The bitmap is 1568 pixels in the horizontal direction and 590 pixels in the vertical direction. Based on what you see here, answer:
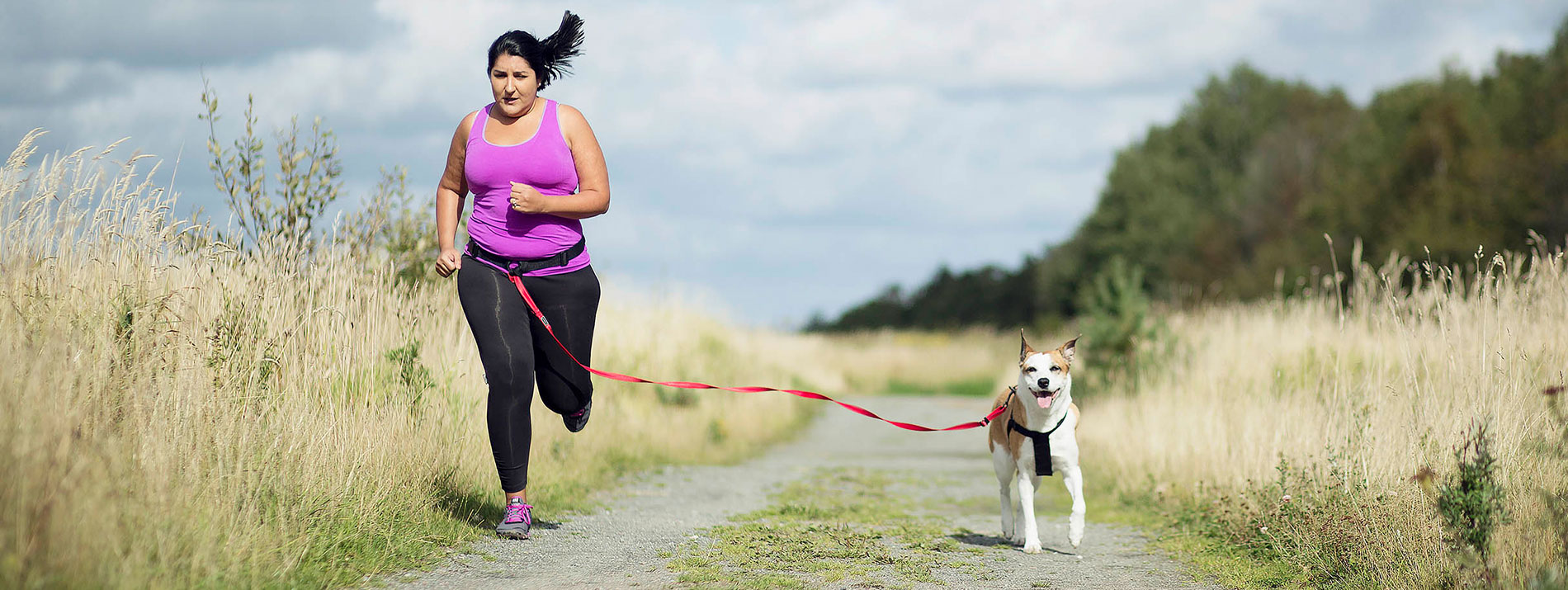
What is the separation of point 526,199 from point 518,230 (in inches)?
13.0

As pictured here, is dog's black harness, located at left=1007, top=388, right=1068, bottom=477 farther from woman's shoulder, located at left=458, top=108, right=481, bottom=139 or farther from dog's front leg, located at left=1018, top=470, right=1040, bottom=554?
woman's shoulder, located at left=458, top=108, right=481, bottom=139

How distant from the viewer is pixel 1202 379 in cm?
1249

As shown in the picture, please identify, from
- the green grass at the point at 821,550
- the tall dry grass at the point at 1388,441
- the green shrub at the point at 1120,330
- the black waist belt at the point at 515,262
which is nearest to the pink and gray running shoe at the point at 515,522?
the green grass at the point at 821,550

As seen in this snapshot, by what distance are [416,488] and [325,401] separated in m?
0.67

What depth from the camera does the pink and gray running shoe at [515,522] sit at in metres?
6.09

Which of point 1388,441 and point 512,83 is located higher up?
point 512,83

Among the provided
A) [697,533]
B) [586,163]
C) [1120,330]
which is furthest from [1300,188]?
[586,163]

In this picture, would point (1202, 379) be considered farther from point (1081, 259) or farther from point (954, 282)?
point (954, 282)

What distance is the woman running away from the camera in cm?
577

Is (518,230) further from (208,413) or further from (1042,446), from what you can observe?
(1042,446)

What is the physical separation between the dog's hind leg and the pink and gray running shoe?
2692 millimetres

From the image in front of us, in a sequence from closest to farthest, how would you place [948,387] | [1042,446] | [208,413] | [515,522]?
[208,413] → [515,522] → [1042,446] → [948,387]

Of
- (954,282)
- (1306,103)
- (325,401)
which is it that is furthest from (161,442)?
(954,282)

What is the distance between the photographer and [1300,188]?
1905 inches
